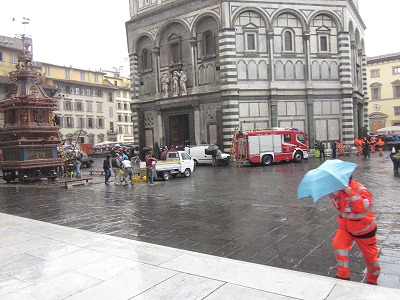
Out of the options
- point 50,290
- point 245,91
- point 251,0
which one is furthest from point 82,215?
point 251,0

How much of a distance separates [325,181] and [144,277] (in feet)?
7.99

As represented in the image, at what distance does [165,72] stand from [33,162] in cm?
1631

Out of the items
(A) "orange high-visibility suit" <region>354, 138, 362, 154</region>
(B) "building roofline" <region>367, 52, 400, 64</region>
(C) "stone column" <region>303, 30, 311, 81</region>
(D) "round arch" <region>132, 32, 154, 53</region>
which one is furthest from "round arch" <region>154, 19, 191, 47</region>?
(B) "building roofline" <region>367, 52, 400, 64</region>

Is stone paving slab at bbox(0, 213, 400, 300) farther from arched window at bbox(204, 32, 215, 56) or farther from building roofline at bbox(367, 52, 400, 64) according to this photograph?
building roofline at bbox(367, 52, 400, 64)

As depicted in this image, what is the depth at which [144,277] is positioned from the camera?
4715 mm

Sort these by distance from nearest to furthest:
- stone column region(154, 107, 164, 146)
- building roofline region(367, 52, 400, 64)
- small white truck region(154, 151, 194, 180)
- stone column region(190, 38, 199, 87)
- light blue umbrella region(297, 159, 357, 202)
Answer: light blue umbrella region(297, 159, 357, 202) < small white truck region(154, 151, 194, 180) < stone column region(190, 38, 199, 87) < stone column region(154, 107, 164, 146) < building roofline region(367, 52, 400, 64)

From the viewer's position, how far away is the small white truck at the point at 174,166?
699 inches

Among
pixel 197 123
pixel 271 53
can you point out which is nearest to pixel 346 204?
pixel 197 123

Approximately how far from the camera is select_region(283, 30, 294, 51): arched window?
29.6 m

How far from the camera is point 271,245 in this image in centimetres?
621

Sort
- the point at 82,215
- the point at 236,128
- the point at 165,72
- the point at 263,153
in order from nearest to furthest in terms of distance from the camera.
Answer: the point at 82,215, the point at 263,153, the point at 236,128, the point at 165,72

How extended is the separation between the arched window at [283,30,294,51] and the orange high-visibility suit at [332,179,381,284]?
1064 inches

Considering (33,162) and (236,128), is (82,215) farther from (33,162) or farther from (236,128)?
(236,128)

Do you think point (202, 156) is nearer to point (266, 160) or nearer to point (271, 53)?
point (266, 160)
